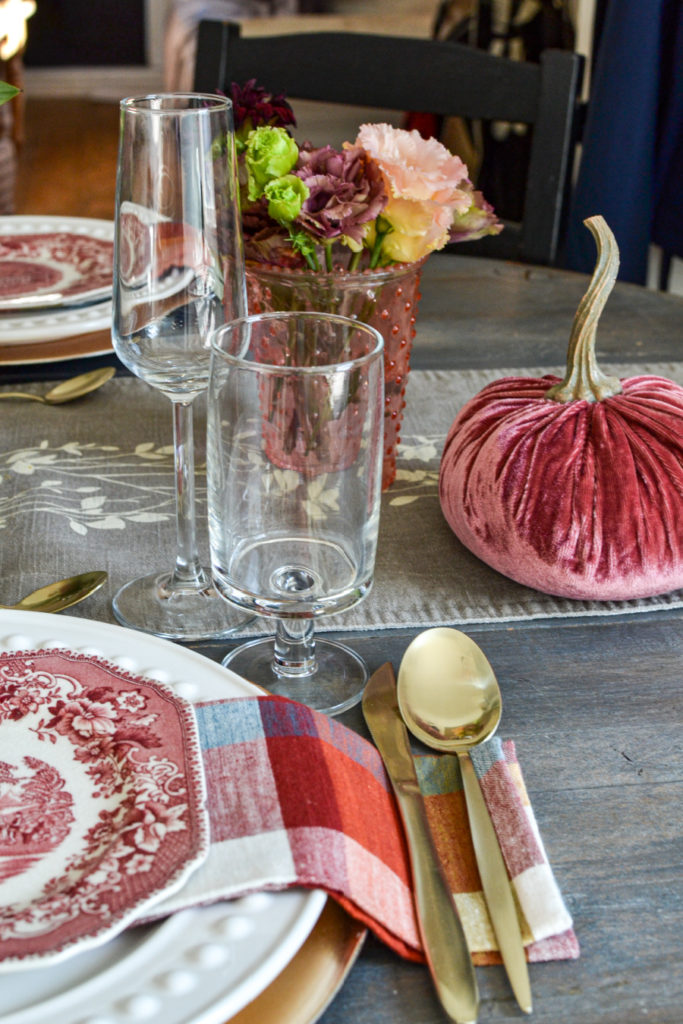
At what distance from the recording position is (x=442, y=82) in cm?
122

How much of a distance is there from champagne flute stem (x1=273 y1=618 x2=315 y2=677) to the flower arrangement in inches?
8.4

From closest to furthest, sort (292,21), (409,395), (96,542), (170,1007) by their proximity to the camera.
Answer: (170,1007) < (96,542) < (409,395) < (292,21)

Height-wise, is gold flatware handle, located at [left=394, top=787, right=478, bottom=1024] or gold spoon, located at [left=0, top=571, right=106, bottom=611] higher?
gold flatware handle, located at [left=394, top=787, right=478, bottom=1024]

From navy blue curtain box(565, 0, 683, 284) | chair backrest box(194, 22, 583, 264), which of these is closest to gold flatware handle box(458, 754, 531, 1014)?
chair backrest box(194, 22, 583, 264)

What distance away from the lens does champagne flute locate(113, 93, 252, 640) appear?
1.57 feet

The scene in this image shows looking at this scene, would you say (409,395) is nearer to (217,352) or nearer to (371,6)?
(217,352)

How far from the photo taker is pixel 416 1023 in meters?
0.32

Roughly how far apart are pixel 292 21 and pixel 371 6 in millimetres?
1276

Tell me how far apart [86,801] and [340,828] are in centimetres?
9

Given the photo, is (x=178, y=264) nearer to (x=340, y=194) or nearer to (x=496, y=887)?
(x=340, y=194)

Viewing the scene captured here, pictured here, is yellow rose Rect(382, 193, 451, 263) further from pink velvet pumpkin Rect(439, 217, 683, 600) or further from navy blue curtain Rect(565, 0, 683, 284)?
navy blue curtain Rect(565, 0, 683, 284)

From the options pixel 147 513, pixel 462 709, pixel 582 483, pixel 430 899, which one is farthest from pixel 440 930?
pixel 147 513

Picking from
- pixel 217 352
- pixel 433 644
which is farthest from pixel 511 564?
pixel 217 352

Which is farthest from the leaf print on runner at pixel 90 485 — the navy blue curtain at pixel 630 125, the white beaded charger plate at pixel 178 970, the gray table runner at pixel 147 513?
the navy blue curtain at pixel 630 125
